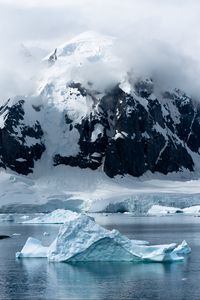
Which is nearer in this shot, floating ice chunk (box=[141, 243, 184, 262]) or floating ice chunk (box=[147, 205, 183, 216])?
floating ice chunk (box=[141, 243, 184, 262])

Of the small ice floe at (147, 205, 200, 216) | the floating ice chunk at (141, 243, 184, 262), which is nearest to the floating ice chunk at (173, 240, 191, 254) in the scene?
→ the floating ice chunk at (141, 243, 184, 262)

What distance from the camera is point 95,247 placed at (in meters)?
57.2

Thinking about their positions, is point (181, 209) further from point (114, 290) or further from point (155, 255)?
point (114, 290)

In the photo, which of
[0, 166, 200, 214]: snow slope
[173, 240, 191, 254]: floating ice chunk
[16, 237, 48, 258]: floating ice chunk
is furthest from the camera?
[0, 166, 200, 214]: snow slope

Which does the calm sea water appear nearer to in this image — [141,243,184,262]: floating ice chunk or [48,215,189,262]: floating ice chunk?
[141,243,184,262]: floating ice chunk

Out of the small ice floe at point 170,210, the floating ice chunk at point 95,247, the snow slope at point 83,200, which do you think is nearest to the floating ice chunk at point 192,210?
the small ice floe at point 170,210

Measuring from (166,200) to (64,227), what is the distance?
109 meters

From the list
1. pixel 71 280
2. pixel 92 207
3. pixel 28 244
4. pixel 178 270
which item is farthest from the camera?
pixel 92 207

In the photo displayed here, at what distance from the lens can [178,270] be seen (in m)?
53.6

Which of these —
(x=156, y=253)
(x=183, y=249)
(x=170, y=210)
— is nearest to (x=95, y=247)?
(x=156, y=253)

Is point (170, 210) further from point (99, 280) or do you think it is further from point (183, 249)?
point (99, 280)

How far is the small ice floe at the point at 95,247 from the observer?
55.6 meters

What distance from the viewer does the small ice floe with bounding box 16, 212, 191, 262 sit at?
55.6 m

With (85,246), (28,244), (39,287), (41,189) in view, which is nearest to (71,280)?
(39,287)
